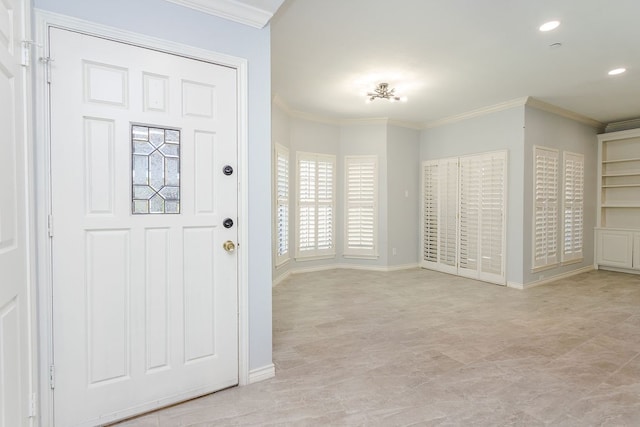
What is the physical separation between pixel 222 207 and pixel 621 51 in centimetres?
410

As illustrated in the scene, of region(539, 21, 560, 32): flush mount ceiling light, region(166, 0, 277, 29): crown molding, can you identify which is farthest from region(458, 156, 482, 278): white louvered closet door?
region(166, 0, 277, 29): crown molding

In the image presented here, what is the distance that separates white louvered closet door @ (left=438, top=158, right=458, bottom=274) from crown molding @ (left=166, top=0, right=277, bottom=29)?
14.5 feet

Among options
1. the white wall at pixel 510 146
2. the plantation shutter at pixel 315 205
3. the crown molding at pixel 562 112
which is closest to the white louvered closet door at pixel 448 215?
the white wall at pixel 510 146

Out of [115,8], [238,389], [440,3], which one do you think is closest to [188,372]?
[238,389]

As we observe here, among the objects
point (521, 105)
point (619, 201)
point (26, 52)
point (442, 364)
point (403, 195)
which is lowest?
point (442, 364)

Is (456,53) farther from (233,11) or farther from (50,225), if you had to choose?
(50,225)

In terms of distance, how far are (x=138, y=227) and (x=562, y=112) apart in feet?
20.2

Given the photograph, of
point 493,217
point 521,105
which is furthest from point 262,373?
point 521,105

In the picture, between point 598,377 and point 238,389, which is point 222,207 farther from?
point 598,377

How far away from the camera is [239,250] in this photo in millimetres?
2191

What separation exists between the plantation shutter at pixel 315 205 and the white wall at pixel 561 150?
10.0 ft

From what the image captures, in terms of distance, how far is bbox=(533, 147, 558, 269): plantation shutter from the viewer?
4941mm

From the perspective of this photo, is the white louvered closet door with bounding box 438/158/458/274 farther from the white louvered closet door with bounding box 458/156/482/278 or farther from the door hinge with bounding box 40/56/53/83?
the door hinge with bounding box 40/56/53/83

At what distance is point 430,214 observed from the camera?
6148mm
